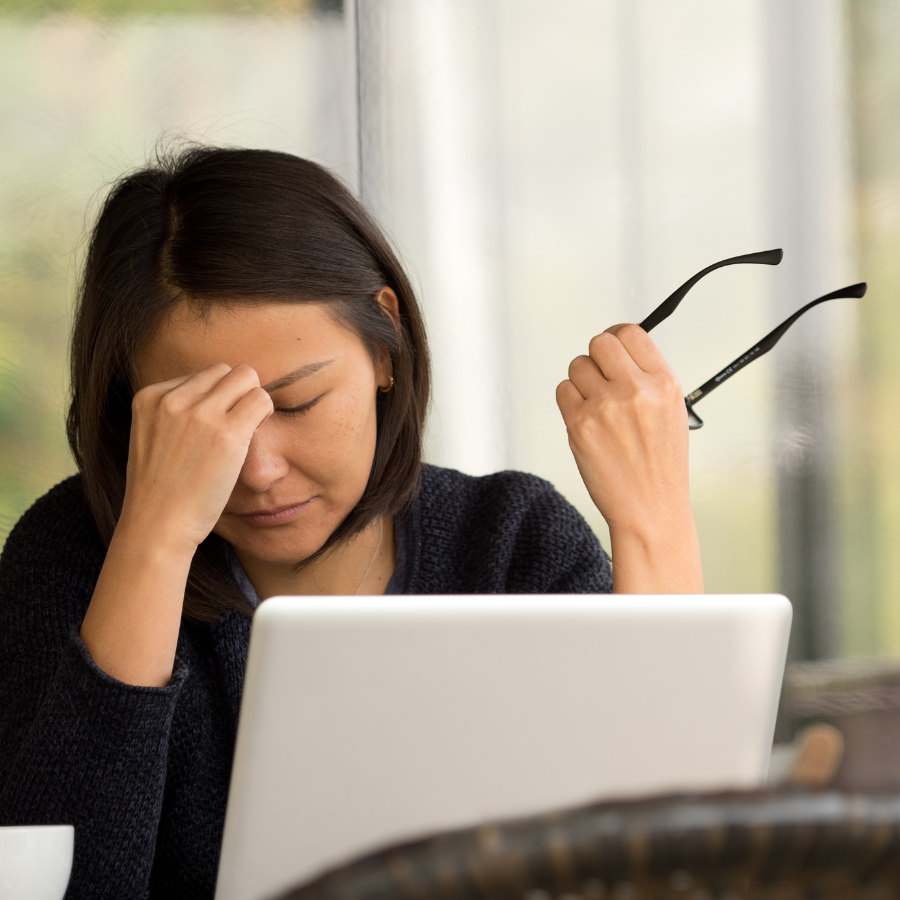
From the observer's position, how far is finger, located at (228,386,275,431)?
0.95 m

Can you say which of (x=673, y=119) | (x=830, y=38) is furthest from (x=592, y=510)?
(x=830, y=38)

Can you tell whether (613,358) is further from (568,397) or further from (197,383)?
(197,383)

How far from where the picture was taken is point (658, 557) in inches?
39.7

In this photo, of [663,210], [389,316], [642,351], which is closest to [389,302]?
[389,316]

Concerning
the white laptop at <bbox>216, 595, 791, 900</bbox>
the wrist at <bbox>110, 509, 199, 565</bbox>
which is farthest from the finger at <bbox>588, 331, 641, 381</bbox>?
the white laptop at <bbox>216, 595, 791, 900</bbox>

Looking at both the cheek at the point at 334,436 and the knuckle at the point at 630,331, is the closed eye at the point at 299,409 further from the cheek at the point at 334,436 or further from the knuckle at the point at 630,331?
the knuckle at the point at 630,331

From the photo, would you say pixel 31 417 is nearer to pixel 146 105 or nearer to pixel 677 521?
pixel 146 105

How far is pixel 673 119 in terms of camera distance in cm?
195

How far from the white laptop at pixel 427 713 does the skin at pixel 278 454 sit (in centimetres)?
41

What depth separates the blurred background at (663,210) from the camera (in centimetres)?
184

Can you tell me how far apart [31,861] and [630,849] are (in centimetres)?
49

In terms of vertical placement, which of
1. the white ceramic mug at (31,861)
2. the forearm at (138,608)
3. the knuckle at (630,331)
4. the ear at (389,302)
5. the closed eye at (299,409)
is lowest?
the white ceramic mug at (31,861)

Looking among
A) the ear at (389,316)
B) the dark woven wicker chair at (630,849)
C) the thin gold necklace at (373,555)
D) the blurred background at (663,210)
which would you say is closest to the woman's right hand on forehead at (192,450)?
the ear at (389,316)

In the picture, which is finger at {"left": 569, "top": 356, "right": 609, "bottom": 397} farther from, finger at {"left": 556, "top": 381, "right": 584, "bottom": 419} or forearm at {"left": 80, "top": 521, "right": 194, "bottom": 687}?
forearm at {"left": 80, "top": 521, "right": 194, "bottom": 687}
